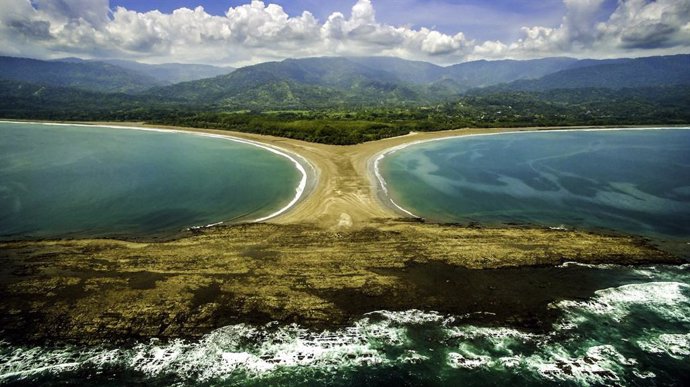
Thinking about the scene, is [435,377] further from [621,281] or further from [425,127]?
[425,127]

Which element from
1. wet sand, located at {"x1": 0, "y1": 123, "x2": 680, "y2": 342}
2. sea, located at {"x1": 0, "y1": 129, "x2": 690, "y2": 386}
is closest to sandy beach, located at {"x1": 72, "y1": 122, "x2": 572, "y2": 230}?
wet sand, located at {"x1": 0, "y1": 123, "x2": 680, "y2": 342}

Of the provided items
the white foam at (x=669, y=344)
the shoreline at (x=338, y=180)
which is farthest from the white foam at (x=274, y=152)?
the white foam at (x=669, y=344)

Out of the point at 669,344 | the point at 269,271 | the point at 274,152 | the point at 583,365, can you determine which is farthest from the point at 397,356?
the point at 274,152

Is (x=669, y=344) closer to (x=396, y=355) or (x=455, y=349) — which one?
(x=455, y=349)

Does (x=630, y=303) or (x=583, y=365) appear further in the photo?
(x=630, y=303)

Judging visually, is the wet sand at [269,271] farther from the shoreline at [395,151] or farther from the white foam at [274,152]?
the shoreline at [395,151]

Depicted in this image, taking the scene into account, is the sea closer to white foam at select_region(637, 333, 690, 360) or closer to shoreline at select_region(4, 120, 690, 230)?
white foam at select_region(637, 333, 690, 360)
